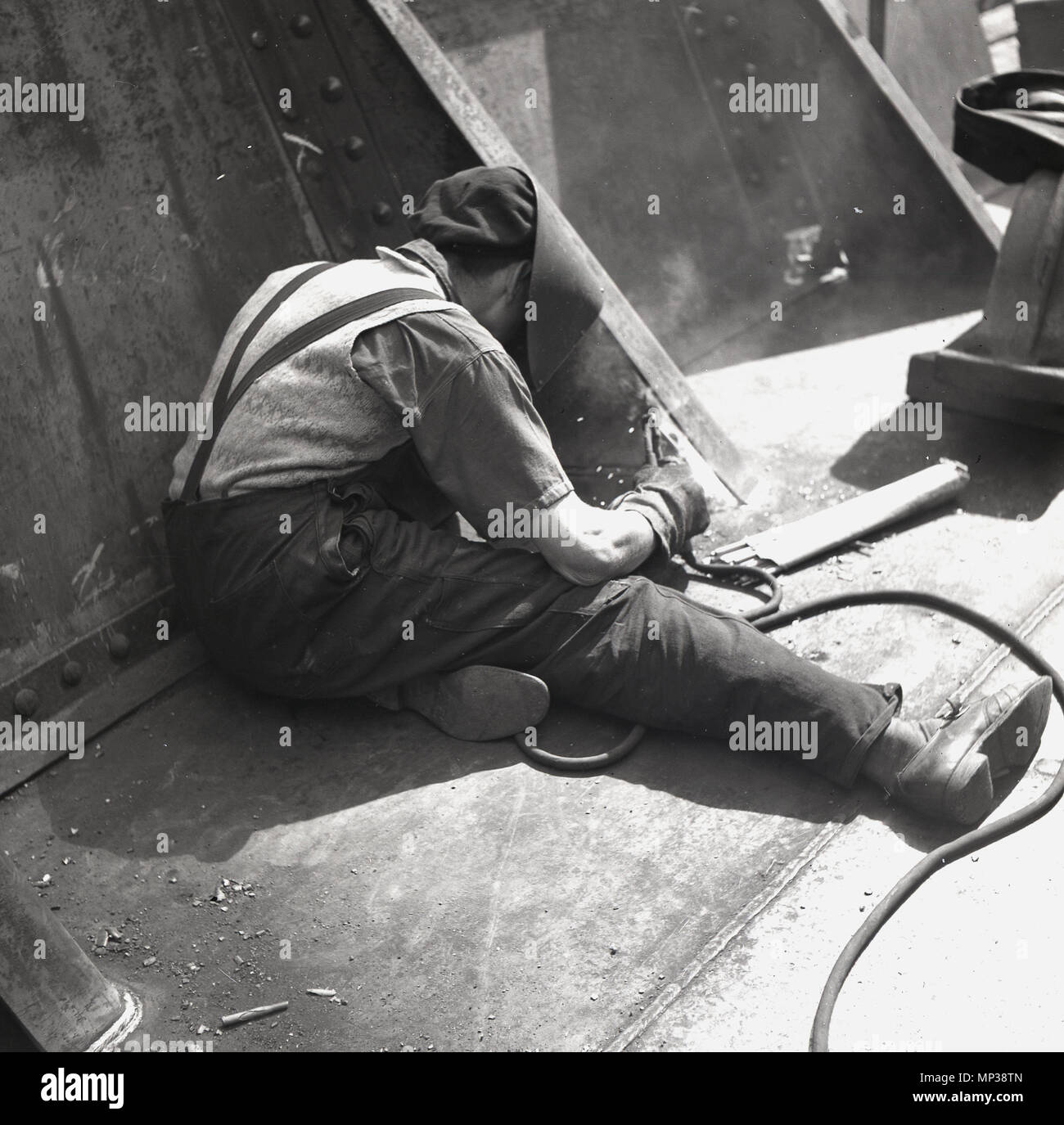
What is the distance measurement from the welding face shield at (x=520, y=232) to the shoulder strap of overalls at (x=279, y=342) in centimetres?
24

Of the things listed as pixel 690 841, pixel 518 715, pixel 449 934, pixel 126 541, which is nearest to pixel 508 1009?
pixel 449 934

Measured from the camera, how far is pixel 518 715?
317 centimetres

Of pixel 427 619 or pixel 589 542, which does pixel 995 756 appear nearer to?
pixel 589 542

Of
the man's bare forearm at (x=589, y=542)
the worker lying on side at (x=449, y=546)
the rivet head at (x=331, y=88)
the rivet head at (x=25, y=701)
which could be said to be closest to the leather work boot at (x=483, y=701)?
the worker lying on side at (x=449, y=546)

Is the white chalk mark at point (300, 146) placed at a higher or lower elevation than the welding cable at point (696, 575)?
higher

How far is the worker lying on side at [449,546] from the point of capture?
2.96 metres

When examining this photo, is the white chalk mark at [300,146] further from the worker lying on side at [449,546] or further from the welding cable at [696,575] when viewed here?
the welding cable at [696,575]

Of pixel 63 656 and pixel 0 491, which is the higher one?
pixel 0 491

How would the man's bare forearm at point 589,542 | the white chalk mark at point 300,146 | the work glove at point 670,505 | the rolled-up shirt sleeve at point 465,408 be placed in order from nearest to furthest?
the rolled-up shirt sleeve at point 465,408, the man's bare forearm at point 589,542, the work glove at point 670,505, the white chalk mark at point 300,146

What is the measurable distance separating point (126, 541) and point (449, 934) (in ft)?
4.78

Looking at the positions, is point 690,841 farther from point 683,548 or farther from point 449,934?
point 683,548

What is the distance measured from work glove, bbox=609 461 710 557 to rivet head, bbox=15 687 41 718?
1.52 metres

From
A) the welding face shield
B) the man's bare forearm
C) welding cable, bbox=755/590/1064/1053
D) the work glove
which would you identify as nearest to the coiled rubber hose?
welding cable, bbox=755/590/1064/1053
